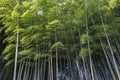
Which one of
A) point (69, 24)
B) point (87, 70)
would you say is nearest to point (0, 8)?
point (69, 24)

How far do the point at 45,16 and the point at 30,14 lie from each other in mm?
421

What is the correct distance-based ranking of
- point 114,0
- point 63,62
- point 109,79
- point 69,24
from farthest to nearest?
1. point 63,62
2. point 69,24
3. point 109,79
4. point 114,0

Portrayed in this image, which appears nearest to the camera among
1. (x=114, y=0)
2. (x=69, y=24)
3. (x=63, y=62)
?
(x=114, y=0)

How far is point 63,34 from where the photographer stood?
4812 millimetres

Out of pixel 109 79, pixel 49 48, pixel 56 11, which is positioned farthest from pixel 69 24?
pixel 109 79

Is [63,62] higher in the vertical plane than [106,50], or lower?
lower

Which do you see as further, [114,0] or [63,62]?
[63,62]

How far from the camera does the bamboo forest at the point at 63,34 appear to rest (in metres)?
4.54

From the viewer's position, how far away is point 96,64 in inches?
194

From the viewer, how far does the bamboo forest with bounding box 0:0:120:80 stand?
4539 millimetres

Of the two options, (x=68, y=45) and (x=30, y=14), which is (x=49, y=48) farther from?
(x=30, y=14)

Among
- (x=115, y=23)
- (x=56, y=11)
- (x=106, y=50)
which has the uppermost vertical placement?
(x=56, y=11)

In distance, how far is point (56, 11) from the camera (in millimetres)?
4727

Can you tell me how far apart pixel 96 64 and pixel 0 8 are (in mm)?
3123
